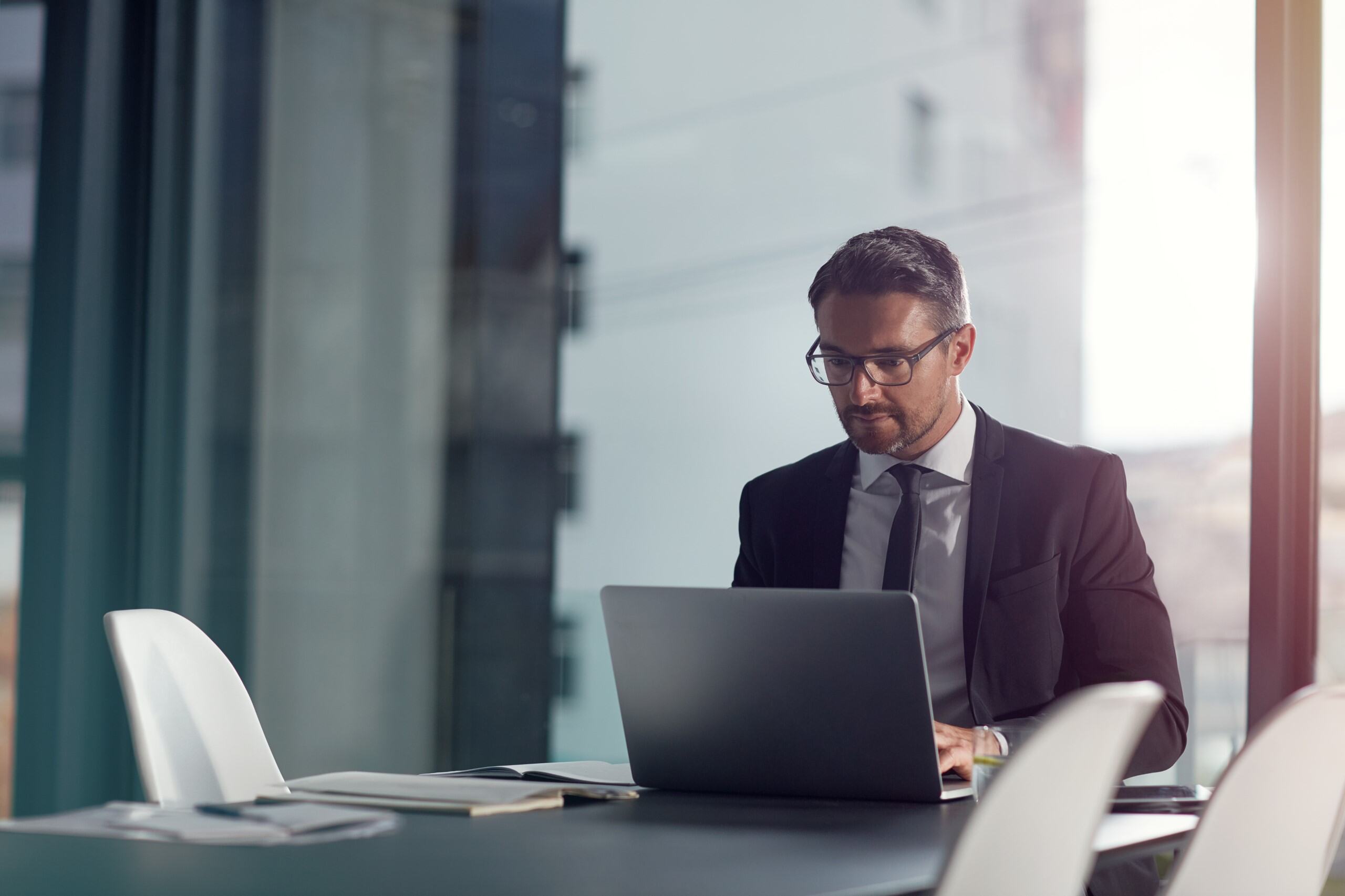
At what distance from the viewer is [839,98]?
3.24m

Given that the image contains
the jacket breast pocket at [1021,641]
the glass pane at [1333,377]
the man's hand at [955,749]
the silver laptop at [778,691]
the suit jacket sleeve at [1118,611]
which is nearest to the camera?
the silver laptop at [778,691]

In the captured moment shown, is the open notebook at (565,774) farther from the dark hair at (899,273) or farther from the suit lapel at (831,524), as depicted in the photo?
the dark hair at (899,273)

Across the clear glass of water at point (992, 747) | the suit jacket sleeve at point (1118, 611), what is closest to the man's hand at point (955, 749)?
the clear glass of water at point (992, 747)

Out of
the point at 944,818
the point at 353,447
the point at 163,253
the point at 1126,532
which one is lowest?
the point at 944,818

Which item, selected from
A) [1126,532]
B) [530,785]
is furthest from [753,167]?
[530,785]

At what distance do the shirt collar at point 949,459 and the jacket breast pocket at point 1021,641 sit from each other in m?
0.19

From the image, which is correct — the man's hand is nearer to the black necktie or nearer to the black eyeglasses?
the black necktie

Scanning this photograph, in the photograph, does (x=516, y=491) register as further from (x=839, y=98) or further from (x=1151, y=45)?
(x=1151, y=45)

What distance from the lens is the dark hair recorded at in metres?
2.25

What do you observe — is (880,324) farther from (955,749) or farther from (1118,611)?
(955,749)

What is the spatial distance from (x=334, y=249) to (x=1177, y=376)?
2231 mm

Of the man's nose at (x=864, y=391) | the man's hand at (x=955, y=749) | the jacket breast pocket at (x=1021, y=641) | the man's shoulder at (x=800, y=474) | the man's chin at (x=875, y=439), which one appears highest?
the man's nose at (x=864, y=391)

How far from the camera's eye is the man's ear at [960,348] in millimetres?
2299

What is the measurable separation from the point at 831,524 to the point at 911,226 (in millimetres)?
1055
